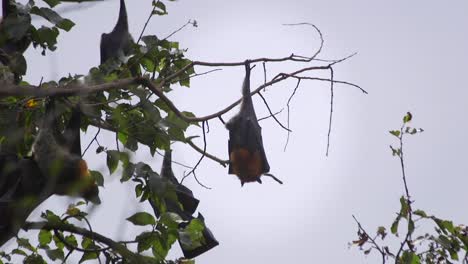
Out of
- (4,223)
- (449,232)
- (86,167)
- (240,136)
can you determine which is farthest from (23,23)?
(449,232)

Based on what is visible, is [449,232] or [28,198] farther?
[449,232]

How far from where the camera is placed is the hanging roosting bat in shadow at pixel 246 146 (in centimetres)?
668

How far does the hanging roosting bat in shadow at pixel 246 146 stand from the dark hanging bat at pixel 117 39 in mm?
1615

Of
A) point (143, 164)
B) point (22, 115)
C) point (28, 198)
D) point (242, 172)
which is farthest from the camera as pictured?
point (242, 172)

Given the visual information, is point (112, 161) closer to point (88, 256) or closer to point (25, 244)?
point (88, 256)

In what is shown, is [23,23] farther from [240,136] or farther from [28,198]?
[240,136]

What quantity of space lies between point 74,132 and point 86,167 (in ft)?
1.35

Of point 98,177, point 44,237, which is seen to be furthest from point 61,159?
point 44,237

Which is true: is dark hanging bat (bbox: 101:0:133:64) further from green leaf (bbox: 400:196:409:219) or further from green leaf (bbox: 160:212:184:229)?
green leaf (bbox: 400:196:409:219)

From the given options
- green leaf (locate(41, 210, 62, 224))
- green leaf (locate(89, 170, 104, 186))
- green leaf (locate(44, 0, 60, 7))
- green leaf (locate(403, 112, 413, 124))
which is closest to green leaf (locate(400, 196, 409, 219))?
green leaf (locate(403, 112, 413, 124))

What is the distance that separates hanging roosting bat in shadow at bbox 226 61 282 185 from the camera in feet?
21.9

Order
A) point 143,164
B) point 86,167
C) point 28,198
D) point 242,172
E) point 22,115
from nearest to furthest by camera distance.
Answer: point 28,198, point 86,167, point 143,164, point 22,115, point 242,172

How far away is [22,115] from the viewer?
17.1 feet

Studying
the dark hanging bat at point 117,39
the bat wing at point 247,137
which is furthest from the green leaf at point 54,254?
the dark hanging bat at point 117,39
